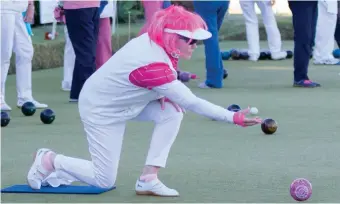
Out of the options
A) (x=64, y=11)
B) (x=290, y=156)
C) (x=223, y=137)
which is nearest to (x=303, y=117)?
(x=223, y=137)

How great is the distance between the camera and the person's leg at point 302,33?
1165 cm

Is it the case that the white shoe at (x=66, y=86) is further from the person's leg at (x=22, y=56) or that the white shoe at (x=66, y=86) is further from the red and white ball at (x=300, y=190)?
the red and white ball at (x=300, y=190)

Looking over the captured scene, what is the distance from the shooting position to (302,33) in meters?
11.8

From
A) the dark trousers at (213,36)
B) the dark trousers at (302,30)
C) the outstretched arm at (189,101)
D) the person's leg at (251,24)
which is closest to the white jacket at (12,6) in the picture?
the dark trousers at (213,36)

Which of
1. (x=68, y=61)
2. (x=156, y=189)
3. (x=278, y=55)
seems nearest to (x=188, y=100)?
(x=156, y=189)

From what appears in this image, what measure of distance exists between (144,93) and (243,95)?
18.4 ft

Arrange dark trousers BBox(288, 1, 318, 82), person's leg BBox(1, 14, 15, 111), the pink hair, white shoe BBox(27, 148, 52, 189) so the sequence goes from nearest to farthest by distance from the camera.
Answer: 1. the pink hair
2. white shoe BBox(27, 148, 52, 189)
3. person's leg BBox(1, 14, 15, 111)
4. dark trousers BBox(288, 1, 318, 82)

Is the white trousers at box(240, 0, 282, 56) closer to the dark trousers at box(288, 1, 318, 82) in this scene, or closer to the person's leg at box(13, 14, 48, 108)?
the dark trousers at box(288, 1, 318, 82)

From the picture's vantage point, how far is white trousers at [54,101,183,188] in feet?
19.9

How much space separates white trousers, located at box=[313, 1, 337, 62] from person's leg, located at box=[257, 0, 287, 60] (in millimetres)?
765

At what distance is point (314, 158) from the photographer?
288 inches

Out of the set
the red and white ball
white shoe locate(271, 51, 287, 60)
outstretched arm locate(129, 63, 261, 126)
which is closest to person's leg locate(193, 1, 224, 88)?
white shoe locate(271, 51, 287, 60)

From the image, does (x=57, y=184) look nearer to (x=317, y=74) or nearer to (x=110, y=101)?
(x=110, y=101)

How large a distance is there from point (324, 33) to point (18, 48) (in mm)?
5520
